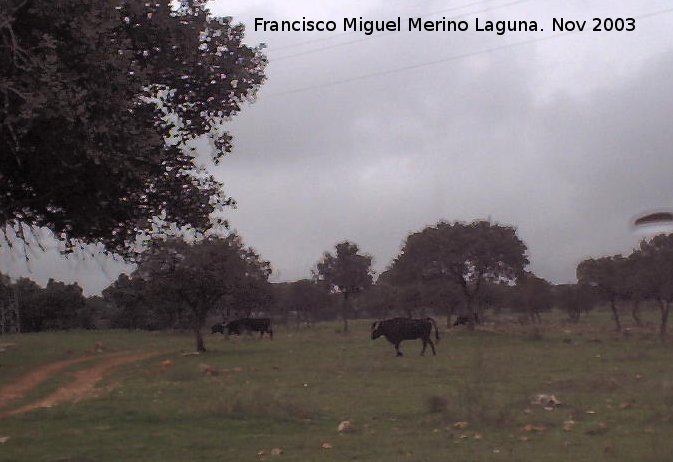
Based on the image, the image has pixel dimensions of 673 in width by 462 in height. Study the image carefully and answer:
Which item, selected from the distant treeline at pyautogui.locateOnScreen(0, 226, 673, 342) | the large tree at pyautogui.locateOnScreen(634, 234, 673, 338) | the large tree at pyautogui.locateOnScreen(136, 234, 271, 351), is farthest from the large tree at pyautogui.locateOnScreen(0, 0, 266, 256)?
the large tree at pyautogui.locateOnScreen(634, 234, 673, 338)

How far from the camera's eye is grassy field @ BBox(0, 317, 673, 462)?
13492mm

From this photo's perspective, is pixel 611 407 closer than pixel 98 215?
No

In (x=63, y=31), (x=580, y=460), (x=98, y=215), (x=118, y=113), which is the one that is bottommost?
(x=580, y=460)

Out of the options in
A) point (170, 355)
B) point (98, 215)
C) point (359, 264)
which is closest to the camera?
point (98, 215)

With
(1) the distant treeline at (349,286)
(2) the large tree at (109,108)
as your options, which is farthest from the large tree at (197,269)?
(2) the large tree at (109,108)

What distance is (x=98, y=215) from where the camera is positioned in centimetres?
1177

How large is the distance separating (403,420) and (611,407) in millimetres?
4887

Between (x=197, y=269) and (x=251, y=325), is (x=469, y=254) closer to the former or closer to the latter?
(x=251, y=325)

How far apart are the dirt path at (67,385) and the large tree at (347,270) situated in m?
27.7

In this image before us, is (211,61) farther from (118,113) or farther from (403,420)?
(403,420)

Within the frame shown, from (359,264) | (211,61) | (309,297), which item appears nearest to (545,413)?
(211,61)

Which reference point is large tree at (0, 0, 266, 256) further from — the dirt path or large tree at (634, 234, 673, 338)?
large tree at (634, 234, 673, 338)

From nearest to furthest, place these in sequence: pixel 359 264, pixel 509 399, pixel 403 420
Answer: pixel 403 420
pixel 509 399
pixel 359 264

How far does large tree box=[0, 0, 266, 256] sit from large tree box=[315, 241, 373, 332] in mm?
59657
